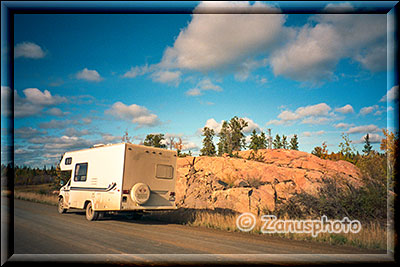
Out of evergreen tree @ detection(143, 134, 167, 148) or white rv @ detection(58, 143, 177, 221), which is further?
evergreen tree @ detection(143, 134, 167, 148)

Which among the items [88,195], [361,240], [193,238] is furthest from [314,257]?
[88,195]

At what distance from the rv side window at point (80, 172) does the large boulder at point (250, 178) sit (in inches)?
373

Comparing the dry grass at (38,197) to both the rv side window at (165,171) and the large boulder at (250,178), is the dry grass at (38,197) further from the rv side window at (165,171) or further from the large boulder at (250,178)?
the rv side window at (165,171)

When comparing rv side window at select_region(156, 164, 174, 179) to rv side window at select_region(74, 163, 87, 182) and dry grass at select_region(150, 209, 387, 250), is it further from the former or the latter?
rv side window at select_region(74, 163, 87, 182)

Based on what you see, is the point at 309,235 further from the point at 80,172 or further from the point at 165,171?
the point at 80,172

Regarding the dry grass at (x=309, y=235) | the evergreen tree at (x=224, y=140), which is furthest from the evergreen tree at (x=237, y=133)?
the dry grass at (x=309, y=235)

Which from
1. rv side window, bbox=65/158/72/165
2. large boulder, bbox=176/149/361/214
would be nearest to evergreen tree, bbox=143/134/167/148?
large boulder, bbox=176/149/361/214

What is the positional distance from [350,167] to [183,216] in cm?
1462

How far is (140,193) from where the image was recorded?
11.9m

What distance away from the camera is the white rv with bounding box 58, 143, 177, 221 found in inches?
461

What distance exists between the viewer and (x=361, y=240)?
825cm

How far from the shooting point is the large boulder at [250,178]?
1870 cm

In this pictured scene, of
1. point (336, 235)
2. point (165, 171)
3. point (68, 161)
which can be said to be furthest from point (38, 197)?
point (336, 235)
